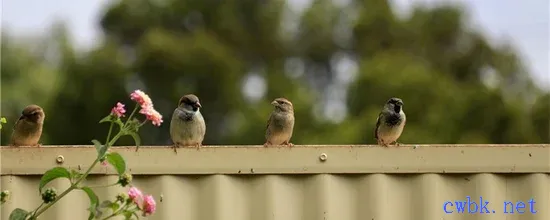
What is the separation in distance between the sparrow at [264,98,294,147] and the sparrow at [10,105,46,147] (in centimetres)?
158

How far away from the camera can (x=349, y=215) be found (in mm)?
5523

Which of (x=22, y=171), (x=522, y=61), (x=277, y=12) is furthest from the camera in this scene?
(x=277, y=12)

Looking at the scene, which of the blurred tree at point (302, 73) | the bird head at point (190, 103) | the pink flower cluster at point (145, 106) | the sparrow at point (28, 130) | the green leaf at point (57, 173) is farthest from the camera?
the blurred tree at point (302, 73)

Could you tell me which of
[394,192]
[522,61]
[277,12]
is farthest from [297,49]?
[394,192]

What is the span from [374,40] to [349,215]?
30.2 m

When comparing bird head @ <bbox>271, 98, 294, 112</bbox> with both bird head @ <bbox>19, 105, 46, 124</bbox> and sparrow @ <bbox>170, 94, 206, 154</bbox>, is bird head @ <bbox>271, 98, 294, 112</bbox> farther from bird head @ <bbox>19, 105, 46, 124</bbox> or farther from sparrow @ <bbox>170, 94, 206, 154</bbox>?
bird head @ <bbox>19, 105, 46, 124</bbox>

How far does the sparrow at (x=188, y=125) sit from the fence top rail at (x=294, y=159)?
2.21 ft

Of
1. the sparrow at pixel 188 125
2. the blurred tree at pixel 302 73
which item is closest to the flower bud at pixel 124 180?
the sparrow at pixel 188 125

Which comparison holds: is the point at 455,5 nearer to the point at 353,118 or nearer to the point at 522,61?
the point at 522,61

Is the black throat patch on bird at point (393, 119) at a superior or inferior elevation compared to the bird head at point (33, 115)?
superior

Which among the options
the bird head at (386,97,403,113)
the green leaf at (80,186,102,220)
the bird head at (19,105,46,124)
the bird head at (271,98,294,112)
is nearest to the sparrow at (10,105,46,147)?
the bird head at (19,105,46,124)

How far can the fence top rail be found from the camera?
5.42m

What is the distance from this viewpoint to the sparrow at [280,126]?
7.03 m

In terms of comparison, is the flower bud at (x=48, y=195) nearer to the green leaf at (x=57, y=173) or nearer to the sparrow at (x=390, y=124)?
the green leaf at (x=57, y=173)
